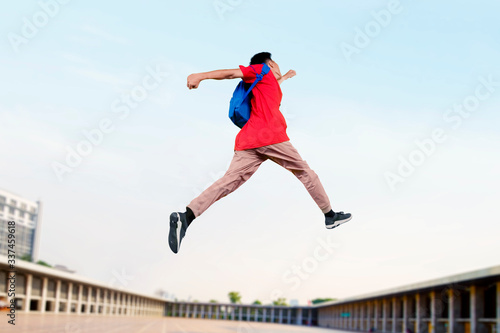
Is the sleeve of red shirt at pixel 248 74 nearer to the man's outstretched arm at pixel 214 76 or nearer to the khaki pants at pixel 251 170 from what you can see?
the man's outstretched arm at pixel 214 76

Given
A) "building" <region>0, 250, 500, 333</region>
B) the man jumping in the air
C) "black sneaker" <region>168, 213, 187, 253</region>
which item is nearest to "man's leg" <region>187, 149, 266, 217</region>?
the man jumping in the air

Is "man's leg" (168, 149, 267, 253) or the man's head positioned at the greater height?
the man's head

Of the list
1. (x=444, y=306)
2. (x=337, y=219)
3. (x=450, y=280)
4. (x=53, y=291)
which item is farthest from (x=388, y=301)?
(x=337, y=219)

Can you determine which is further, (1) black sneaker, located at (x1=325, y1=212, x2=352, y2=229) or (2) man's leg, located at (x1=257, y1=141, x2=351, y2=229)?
(1) black sneaker, located at (x1=325, y1=212, x2=352, y2=229)

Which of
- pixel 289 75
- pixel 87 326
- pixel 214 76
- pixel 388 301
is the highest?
pixel 289 75

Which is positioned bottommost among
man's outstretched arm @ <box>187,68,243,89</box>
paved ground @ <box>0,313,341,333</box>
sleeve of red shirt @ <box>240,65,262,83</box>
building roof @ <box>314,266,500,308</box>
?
paved ground @ <box>0,313,341,333</box>

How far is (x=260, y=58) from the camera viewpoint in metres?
3.31

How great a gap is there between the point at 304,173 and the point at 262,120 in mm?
344

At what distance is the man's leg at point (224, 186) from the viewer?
296 cm

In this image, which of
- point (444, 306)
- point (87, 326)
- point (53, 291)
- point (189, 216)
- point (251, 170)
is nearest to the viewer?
point (189, 216)

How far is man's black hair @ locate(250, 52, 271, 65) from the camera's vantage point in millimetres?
3291

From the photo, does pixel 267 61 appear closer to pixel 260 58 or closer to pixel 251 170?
pixel 260 58

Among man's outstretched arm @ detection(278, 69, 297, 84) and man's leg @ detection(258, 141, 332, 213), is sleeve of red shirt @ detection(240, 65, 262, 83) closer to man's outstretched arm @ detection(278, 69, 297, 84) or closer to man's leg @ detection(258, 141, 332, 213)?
man's outstretched arm @ detection(278, 69, 297, 84)

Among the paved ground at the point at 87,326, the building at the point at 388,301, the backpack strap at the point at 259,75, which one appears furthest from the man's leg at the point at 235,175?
the building at the point at 388,301
